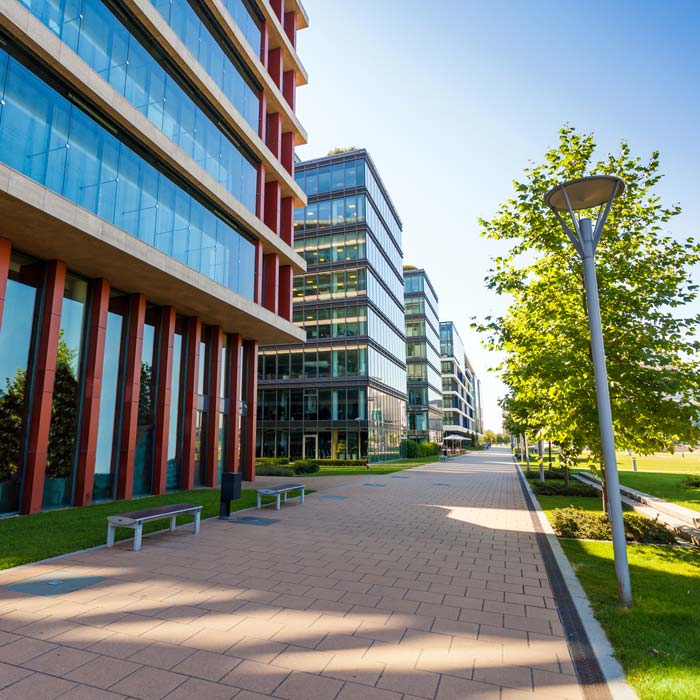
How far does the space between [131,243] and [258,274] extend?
9085 mm

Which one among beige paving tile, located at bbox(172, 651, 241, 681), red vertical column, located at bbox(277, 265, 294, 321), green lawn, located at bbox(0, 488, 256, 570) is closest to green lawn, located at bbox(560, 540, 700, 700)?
beige paving tile, located at bbox(172, 651, 241, 681)

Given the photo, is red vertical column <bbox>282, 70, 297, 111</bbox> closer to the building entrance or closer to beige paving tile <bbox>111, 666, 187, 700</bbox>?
the building entrance

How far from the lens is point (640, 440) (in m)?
10.3

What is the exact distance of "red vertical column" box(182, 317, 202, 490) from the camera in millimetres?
19922

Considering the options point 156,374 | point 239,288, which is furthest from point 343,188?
point 156,374

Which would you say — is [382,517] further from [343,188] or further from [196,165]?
[343,188]

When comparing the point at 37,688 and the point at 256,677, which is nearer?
the point at 37,688

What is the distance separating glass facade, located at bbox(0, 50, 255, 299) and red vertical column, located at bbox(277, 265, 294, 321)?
575 centimetres

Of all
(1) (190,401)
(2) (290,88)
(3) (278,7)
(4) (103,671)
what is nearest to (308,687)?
(4) (103,671)

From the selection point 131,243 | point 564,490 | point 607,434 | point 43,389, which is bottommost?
point 564,490

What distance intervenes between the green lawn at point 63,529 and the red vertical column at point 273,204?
15067mm

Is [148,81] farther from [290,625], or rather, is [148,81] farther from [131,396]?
[290,625]

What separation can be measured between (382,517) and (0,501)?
10.3 meters

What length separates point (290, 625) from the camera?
17.3 ft
